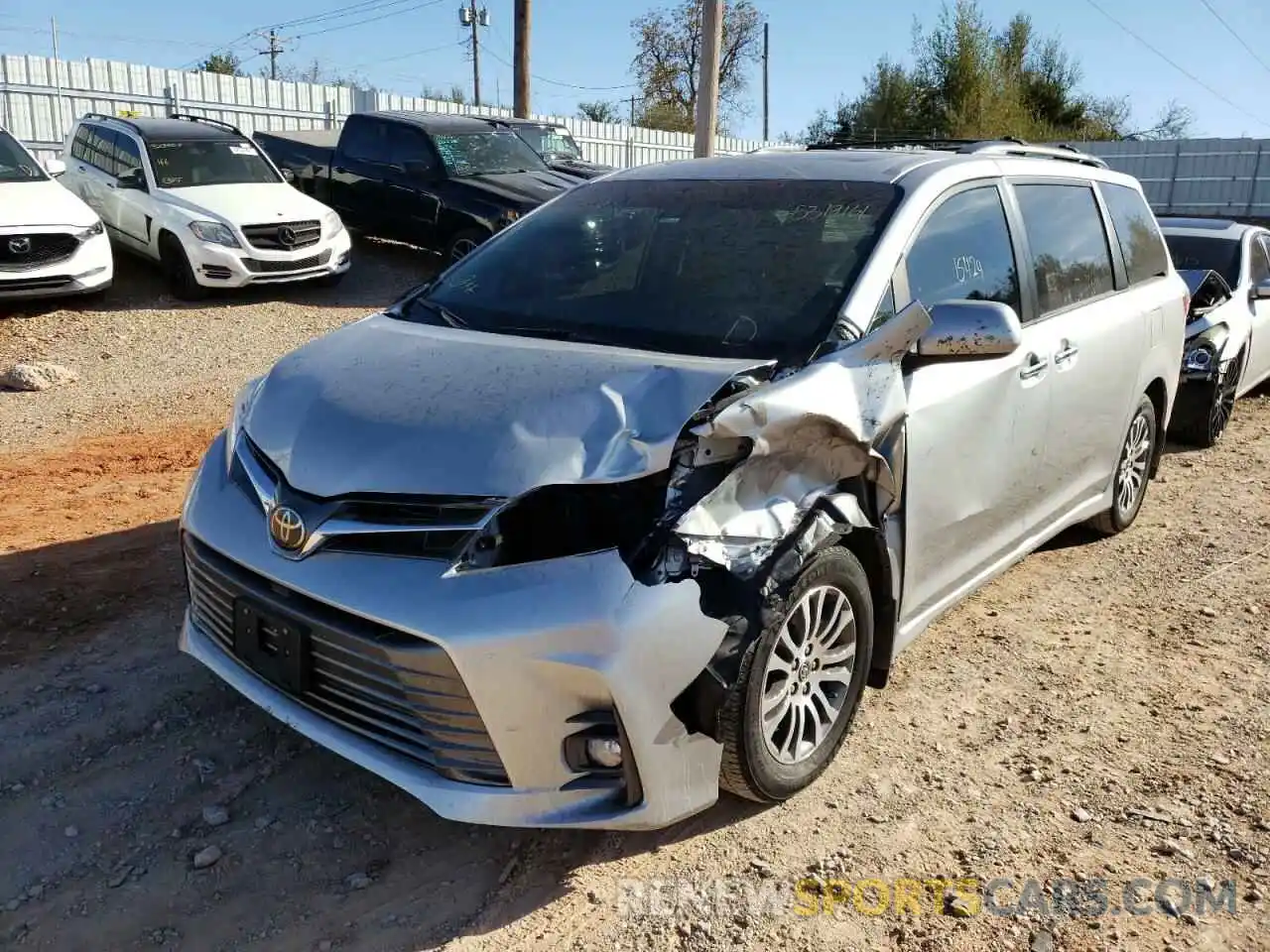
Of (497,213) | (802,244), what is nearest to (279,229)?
(497,213)

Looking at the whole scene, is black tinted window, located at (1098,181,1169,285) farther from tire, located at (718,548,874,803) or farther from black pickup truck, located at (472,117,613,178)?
black pickup truck, located at (472,117,613,178)

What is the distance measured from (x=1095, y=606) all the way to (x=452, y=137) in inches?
400

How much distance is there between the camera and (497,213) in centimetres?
1191

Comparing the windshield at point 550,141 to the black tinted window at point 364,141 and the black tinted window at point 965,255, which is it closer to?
the black tinted window at point 364,141

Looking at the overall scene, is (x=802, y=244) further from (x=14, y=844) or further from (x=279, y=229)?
(x=279, y=229)

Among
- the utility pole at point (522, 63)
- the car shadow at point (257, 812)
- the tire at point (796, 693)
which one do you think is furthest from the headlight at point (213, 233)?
the utility pole at point (522, 63)

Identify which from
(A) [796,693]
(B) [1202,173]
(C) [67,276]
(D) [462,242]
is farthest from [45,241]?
(B) [1202,173]

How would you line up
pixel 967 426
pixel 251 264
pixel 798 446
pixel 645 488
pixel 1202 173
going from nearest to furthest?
pixel 645 488 < pixel 798 446 < pixel 967 426 < pixel 251 264 < pixel 1202 173

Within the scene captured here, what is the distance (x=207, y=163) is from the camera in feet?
38.9

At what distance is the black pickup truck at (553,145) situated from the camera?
1388cm

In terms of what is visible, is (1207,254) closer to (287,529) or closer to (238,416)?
(238,416)

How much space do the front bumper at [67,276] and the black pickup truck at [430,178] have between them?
3514 millimetres

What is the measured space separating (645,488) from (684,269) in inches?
47.6

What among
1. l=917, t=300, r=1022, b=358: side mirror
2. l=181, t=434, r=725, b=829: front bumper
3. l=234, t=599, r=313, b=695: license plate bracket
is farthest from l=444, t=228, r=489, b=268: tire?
l=181, t=434, r=725, b=829: front bumper
